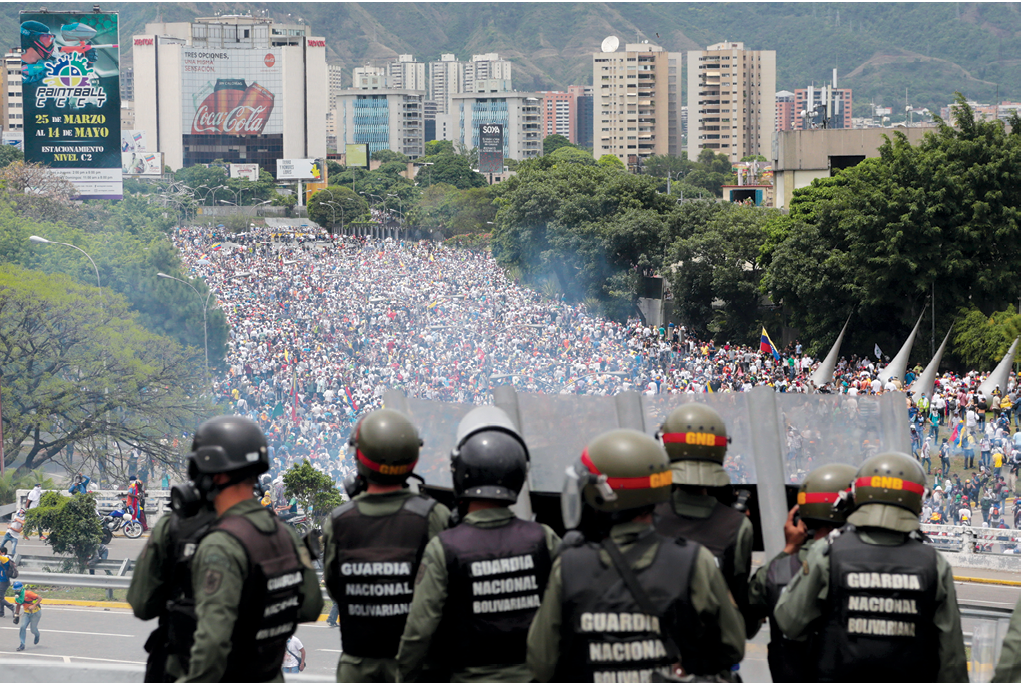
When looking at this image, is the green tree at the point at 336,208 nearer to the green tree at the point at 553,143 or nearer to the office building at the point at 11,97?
the office building at the point at 11,97

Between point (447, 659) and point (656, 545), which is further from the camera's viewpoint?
point (447, 659)

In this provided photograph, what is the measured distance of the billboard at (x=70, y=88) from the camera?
122ft

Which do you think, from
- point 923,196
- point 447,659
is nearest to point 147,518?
point 447,659

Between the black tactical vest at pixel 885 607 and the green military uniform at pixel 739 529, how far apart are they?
45cm

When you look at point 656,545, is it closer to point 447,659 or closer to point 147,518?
point 447,659

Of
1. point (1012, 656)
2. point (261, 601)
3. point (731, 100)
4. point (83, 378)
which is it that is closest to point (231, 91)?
point (731, 100)

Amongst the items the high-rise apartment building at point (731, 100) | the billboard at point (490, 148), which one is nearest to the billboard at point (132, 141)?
the billboard at point (490, 148)

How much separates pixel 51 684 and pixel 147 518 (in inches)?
692

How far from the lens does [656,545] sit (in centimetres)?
346

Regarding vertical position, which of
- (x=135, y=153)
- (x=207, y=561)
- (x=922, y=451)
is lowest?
(x=922, y=451)

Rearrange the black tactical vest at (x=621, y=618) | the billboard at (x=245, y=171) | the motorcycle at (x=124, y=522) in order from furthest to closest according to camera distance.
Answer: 1. the billboard at (x=245, y=171)
2. the motorcycle at (x=124, y=522)
3. the black tactical vest at (x=621, y=618)

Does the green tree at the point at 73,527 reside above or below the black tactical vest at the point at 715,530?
below

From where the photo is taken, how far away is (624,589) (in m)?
3.39

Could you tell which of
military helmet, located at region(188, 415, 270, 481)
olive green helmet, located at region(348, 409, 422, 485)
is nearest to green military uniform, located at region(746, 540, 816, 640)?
olive green helmet, located at region(348, 409, 422, 485)
